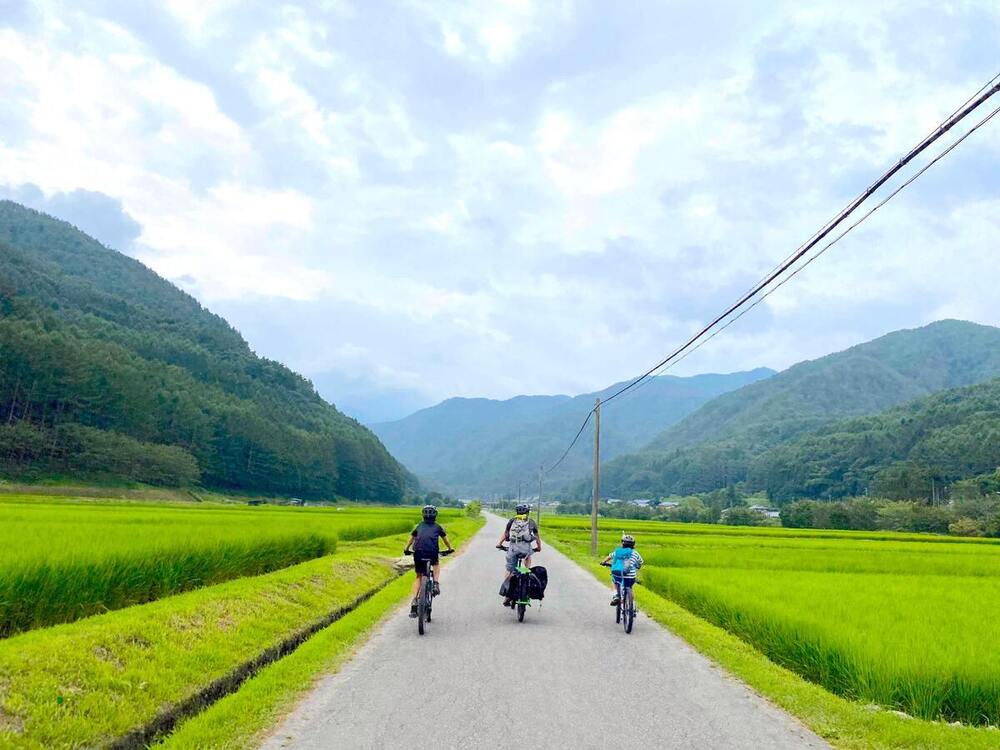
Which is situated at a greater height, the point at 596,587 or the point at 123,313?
the point at 123,313

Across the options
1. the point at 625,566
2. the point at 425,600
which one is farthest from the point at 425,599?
the point at 625,566

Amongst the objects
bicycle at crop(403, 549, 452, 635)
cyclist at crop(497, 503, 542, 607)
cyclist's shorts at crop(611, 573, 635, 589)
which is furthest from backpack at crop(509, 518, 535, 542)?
bicycle at crop(403, 549, 452, 635)

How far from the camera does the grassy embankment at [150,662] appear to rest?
6152mm

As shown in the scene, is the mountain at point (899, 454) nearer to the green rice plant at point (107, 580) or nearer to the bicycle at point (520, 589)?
the bicycle at point (520, 589)

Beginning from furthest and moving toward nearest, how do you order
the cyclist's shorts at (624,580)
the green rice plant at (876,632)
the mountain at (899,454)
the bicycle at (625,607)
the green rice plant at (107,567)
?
the mountain at (899,454) → the cyclist's shorts at (624,580) → the bicycle at (625,607) → the green rice plant at (107,567) → the green rice plant at (876,632)

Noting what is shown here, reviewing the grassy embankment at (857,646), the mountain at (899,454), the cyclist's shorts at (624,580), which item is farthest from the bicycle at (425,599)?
the mountain at (899,454)

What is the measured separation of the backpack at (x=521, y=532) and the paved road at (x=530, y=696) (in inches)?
68.1

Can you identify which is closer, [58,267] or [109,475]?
[109,475]

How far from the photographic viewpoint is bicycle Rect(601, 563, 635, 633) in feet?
40.6

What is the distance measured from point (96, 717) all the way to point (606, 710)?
4.96m

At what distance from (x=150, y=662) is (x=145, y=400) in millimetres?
92934

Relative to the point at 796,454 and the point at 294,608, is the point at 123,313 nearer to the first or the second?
the point at 796,454

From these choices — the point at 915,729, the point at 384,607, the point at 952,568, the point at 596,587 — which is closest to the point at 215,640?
the point at 384,607

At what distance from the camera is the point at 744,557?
90.4 feet
